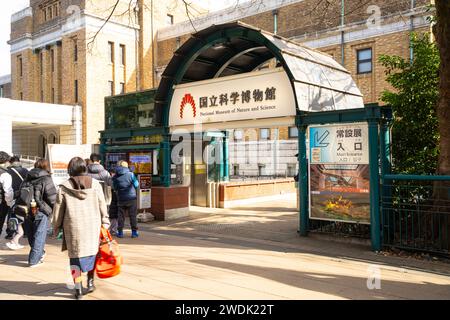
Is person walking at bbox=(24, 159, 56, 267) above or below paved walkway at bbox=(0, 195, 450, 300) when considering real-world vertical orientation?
above

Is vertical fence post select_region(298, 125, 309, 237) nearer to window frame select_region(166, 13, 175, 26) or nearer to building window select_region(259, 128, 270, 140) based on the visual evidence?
building window select_region(259, 128, 270, 140)

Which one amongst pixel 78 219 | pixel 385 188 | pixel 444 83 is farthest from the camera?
pixel 385 188

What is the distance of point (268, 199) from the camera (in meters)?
17.2

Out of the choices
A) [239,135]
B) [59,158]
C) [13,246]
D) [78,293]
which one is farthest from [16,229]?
[239,135]

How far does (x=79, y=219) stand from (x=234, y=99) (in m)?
6.07

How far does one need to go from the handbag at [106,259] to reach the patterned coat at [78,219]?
0.08 m

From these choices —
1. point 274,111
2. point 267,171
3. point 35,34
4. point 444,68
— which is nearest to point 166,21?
point 35,34

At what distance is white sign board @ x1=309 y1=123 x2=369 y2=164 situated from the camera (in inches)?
307

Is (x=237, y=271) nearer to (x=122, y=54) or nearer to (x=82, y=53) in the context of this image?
(x=82, y=53)

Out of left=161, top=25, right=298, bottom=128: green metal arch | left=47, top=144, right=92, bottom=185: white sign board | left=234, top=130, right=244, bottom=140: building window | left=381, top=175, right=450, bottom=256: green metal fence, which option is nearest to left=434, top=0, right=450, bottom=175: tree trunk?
left=381, top=175, right=450, bottom=256: green metal fence

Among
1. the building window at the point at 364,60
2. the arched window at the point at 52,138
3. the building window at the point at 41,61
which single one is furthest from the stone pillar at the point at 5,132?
the building window at the point at 364,60

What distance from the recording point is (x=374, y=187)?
7.47 metres
